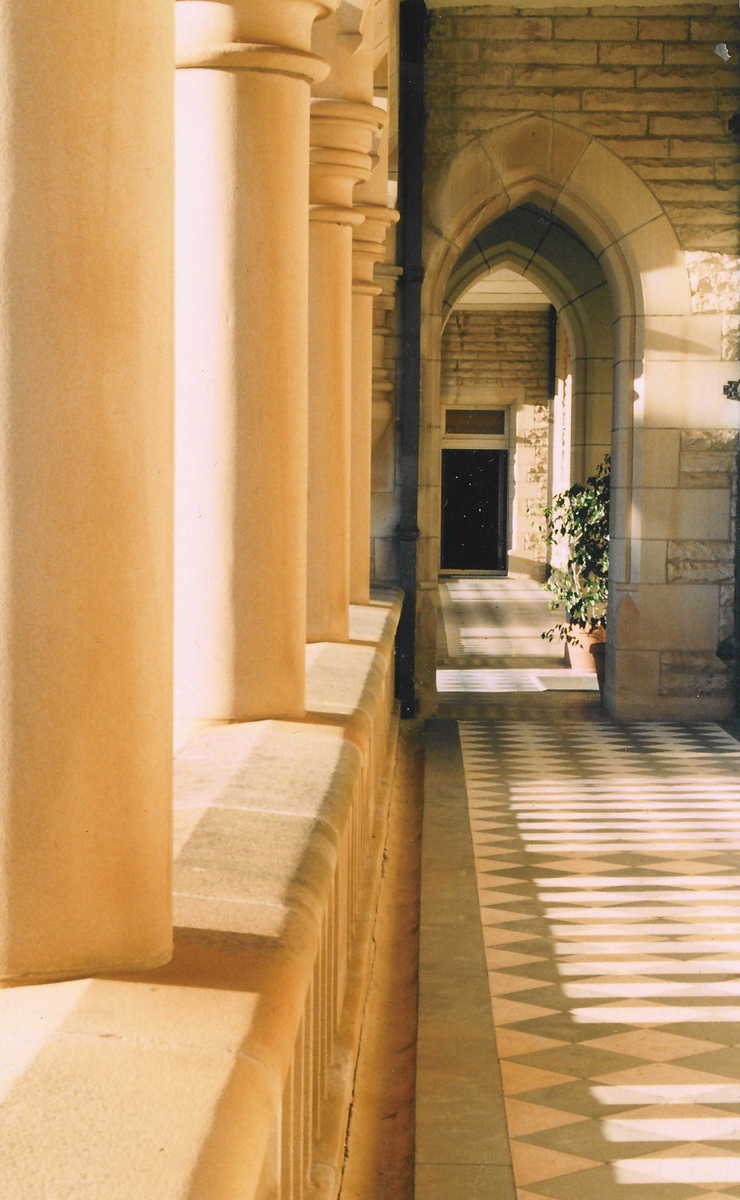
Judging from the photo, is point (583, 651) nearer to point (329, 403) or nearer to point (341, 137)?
point (329, 403)

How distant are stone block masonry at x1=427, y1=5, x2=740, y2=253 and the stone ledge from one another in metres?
6.73

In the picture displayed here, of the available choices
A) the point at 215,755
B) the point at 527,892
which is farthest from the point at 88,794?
the point at 527,892

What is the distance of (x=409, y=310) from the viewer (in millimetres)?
9227

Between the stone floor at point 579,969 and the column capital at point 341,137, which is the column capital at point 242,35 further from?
the stone floor at point 579,969

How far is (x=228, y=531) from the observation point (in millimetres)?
3391

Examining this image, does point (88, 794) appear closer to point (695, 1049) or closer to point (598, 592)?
point (695, 1049)

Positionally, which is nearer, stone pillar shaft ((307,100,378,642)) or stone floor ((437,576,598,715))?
stone pillar shaft ((307,100,378,642))

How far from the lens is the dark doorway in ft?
78.7

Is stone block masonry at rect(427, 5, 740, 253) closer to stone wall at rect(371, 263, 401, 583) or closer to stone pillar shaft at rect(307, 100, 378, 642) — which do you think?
stone wall at rect(371, 263, 401, 583)

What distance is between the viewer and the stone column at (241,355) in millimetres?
3197

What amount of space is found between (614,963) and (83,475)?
3.36m

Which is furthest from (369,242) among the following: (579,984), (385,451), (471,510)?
(471,510)

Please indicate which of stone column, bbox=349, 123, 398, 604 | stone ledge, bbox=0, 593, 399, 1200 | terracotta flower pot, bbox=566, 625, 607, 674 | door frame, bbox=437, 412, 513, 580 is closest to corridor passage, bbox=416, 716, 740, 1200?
Answer: stone ledge, bbox=0, 593, 399, 1200

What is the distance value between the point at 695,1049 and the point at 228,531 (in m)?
1.63
